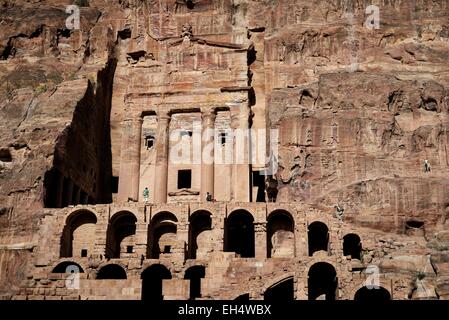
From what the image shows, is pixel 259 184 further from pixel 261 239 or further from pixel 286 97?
pixel 261 239

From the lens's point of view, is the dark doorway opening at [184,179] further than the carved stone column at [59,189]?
Yes

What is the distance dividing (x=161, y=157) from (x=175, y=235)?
375 inches

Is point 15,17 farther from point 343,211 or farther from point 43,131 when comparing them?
point 343,211

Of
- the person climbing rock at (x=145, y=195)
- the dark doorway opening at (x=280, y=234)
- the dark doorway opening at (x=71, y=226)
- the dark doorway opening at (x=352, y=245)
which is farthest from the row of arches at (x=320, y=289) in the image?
the person climbing rock at (x=145, y=195)

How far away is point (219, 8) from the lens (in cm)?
7169

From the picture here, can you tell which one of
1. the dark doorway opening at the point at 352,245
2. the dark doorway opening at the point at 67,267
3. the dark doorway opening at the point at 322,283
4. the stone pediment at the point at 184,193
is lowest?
the dark doorway opening at the point at 322,283

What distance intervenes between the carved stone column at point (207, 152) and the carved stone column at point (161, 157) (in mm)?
3116

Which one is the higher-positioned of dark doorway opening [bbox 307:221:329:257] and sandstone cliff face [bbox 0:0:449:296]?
sandstone cliff face [bbox 0:0:449:296]

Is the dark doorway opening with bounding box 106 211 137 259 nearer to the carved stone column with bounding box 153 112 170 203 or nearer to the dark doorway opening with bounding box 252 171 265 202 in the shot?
the carved stone column with bounding box 153 112 170 203

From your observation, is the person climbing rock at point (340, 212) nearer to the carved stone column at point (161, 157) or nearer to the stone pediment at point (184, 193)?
the stone pediment at point (184, 193)

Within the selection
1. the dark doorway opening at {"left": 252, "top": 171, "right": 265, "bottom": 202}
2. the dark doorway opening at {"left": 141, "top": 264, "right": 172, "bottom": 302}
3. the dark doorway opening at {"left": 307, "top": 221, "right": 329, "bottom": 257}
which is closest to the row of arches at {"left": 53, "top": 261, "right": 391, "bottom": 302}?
the dark doorway opening at {"left": 141, "top": 264, "right": 172, "bottom": 302}

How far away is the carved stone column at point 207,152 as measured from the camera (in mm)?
63247

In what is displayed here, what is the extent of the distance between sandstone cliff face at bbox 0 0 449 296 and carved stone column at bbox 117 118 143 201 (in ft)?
6.93

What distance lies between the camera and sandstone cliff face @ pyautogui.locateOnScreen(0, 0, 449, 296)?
180ft
